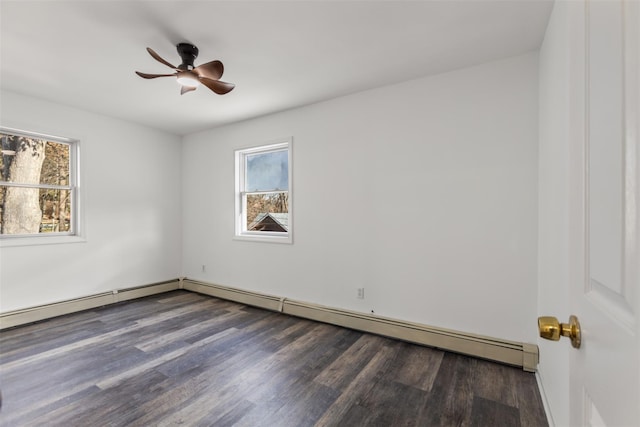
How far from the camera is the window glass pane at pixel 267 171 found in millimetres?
3955

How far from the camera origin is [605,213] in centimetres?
57

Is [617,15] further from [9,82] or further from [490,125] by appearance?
[9,82]

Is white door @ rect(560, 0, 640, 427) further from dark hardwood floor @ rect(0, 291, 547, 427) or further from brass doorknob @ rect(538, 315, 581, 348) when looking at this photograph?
dark hardwood floor @ rect(0, 291, 547, 427)

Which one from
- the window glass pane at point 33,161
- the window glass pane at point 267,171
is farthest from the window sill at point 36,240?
the window glass pane at point 267,171

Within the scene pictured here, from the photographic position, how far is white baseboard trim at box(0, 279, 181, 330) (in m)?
3.19

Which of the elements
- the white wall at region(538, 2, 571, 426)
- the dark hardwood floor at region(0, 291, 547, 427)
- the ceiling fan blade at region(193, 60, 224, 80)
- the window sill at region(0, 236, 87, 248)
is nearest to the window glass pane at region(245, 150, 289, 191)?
the ceiling fan blade at region(193, 60, 224, 80)

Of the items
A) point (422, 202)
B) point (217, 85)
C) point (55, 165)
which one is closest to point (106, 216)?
point (55, 165)

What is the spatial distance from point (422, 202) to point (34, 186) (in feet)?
14.7

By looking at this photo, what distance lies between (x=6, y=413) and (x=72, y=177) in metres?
2.93

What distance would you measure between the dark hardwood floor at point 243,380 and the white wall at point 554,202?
446 mm

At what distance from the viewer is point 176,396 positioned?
6.52 ft

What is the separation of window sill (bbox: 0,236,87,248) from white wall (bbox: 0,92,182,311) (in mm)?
44

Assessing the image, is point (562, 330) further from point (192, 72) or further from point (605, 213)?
point (192, 72)

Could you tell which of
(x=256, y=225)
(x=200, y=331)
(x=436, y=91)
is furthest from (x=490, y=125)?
(x=200, y=331)
